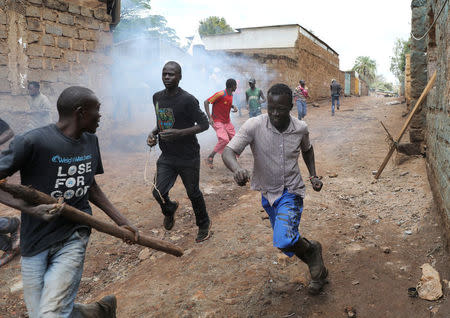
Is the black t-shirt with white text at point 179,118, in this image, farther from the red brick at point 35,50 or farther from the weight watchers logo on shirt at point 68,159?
the red brick at point 35,50

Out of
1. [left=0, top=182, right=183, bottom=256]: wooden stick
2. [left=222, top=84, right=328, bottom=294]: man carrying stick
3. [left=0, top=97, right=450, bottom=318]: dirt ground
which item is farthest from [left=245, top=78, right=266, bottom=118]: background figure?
[left=0, top=182, right=183, bottom=256]: wooden stick

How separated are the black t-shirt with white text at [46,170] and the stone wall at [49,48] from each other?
671 centimetres

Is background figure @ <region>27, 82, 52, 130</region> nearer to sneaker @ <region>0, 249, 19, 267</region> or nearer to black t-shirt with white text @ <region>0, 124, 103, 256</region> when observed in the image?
sneaker @ <region>0, 249, 19, 267</region>

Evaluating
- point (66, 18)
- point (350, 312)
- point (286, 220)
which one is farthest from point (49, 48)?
point (350, 312)

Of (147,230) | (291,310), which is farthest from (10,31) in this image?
(291,310)

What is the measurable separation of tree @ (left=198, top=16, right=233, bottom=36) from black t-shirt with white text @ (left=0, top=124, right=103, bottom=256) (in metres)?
43.0

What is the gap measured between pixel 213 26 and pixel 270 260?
4286 centimetres

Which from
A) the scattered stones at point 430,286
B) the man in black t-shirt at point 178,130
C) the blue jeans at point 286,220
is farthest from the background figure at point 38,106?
the scattered stones at point 430,286

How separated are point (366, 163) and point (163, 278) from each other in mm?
5013

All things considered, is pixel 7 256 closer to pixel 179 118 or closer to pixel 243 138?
pixel 179 118

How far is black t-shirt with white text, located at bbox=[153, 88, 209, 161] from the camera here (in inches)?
142

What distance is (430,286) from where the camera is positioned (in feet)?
8.42

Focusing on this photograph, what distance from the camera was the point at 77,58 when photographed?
862 centimetres

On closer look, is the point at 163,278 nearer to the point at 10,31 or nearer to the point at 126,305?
the point at 126,305
